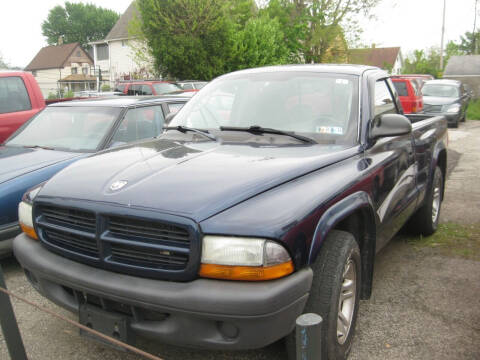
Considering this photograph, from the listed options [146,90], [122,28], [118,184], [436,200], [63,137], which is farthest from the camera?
[122,28]

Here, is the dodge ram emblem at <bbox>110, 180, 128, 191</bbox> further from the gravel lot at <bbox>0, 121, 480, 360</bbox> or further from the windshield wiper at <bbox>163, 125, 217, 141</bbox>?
the gravel lot at <bbox>0, 121, 480, 360</bbox>

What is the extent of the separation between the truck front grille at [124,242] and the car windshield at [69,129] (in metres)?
2.53

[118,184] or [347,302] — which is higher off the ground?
[118,184]

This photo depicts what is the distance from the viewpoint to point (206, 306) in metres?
2.05

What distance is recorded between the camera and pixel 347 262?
2.63 metres

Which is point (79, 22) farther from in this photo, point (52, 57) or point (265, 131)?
point (265, 131)

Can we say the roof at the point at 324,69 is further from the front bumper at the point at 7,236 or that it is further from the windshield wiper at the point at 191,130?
the front bumper at the point at 7,236

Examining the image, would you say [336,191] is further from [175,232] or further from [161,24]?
[161,24]

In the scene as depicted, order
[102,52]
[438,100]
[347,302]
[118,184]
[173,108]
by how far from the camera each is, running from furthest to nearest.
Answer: [102,52] < [438,100] < [173,108] < [347,302] < [118,184]

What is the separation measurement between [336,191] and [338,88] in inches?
47.8

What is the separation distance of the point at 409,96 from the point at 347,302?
12152 mm

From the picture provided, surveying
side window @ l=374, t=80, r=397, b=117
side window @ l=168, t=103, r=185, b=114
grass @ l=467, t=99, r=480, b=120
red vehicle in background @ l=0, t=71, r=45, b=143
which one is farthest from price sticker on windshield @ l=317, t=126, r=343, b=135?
grass @ l=467, t=99, r=480, b=120

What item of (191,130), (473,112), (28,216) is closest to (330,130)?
(191,130)

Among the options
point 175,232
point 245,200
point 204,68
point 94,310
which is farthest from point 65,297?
point 204,68
